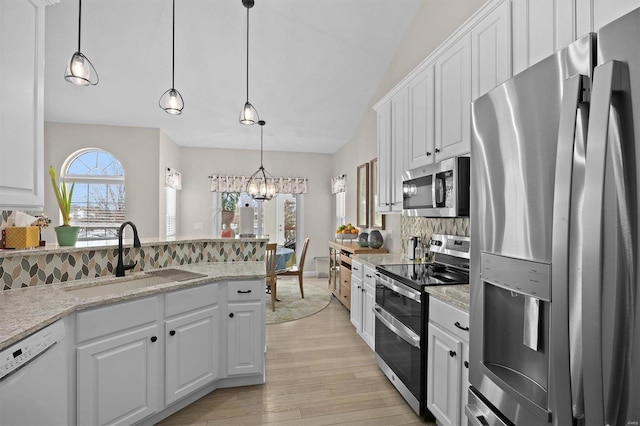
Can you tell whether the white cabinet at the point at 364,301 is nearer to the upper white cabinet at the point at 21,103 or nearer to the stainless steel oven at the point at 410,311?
the stainless steel oven at the point at 410,311

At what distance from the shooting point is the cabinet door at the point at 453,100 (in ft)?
7.60

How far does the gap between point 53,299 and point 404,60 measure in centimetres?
414

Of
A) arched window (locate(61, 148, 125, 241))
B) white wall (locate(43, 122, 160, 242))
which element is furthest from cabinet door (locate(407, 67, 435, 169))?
arched window (locate(61, 148, 125, 241))

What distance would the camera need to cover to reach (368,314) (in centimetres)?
333

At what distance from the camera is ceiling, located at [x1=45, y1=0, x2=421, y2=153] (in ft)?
11.5

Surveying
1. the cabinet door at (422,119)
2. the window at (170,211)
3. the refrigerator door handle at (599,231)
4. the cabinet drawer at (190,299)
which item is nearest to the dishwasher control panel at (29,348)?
the cabinet drawer at (190,299)

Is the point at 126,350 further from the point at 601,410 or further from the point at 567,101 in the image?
the point at 567,101

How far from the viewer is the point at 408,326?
90.0 inches

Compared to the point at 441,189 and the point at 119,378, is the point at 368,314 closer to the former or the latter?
the point at 441,189

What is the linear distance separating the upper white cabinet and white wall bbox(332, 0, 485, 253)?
10.2 feet

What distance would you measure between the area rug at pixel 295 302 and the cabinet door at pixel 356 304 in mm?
827

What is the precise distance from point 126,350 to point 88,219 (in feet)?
14.1

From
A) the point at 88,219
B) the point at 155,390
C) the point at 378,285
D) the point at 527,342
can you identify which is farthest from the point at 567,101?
the point at 88,219

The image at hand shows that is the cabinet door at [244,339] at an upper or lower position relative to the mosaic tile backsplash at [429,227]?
lower
